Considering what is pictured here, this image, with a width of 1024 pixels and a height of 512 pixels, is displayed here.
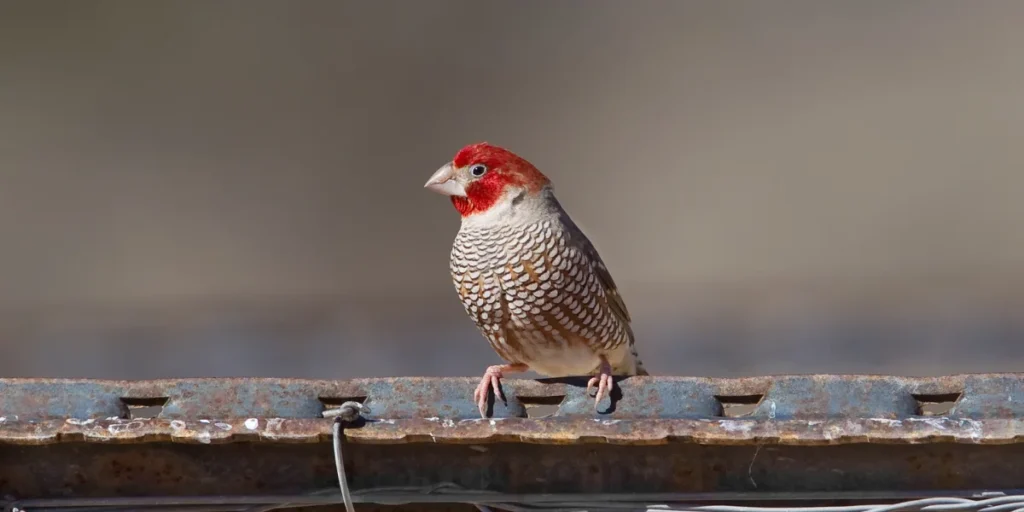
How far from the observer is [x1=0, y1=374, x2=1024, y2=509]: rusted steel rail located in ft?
5.24

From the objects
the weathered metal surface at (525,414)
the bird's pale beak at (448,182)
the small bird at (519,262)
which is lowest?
the weathered metal surface at (525,414)

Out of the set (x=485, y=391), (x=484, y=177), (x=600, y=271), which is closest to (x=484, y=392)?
(x=485, y=391)

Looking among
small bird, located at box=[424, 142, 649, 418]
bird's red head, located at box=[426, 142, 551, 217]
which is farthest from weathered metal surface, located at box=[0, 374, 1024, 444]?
bird's red head, located at box=[426, 142, 551, 217]

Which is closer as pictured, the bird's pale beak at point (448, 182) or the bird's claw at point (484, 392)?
the bird's claw at point (484, 392)

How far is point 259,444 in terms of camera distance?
1.68 m

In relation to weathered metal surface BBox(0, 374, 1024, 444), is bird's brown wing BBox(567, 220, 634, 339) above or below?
above

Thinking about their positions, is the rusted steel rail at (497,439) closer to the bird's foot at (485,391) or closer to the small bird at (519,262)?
the bird's foot at (485,391)

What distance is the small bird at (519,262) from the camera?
114 inches

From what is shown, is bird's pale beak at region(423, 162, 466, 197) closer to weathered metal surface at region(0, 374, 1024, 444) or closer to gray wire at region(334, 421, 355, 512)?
weathered metal surface at region(0, 374, 1024, 444)

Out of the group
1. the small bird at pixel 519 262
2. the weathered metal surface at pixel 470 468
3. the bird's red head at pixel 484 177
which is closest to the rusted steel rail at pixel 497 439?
the weathered metal surface at pixel 470 468

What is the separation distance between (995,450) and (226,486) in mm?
985

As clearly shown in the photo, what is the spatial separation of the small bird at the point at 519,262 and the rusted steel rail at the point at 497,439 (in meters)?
1.12

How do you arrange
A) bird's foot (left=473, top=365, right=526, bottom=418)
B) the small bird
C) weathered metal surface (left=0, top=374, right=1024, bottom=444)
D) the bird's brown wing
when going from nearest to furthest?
weathered metal surface (left=0, top=374, right=1024, bottom=444) < bird's foot (left=473, top=365, right=526, bottom=418) < the small bird < the bird's brown wing

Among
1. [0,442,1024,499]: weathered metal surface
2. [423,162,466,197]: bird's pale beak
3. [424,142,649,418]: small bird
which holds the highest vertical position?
[423,162,466,197]: bird's pale beak
